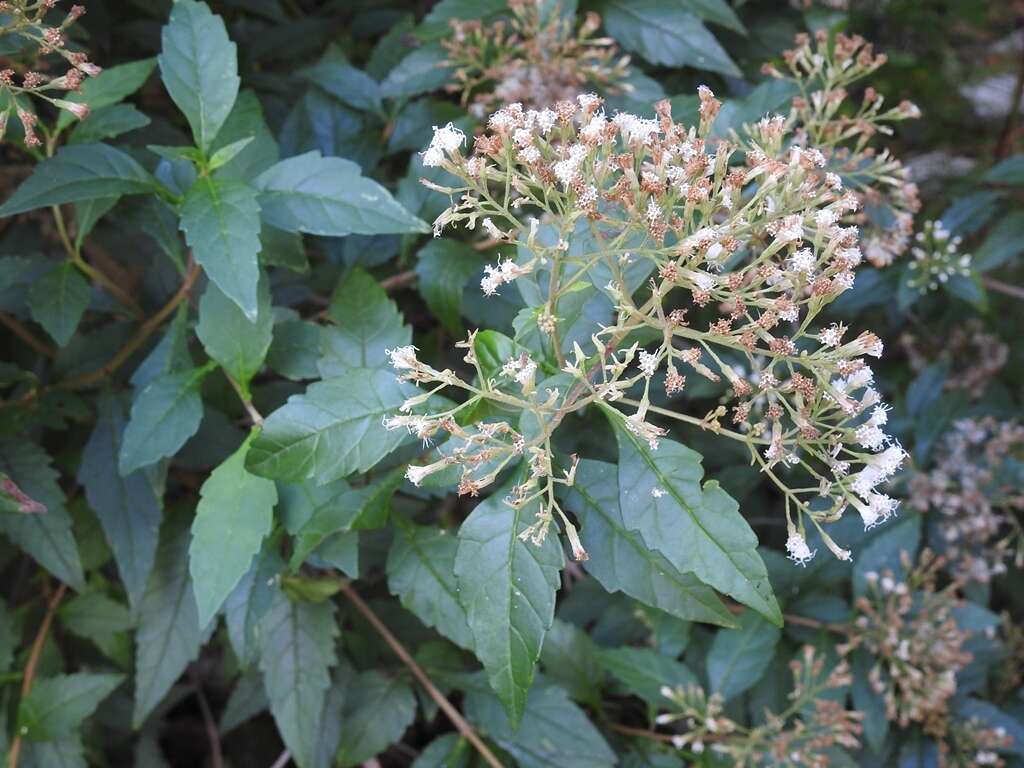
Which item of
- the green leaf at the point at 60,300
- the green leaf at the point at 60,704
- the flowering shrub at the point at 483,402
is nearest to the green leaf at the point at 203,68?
the flowering shrub at the point at 483,402

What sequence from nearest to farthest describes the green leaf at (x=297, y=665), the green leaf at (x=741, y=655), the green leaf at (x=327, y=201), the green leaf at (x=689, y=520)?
the green leaf at (x=689, y=520), the green leaf at (x=327, y=201), the green leaf at (x=297, y=665), the green leaf at (x=741, y=655)

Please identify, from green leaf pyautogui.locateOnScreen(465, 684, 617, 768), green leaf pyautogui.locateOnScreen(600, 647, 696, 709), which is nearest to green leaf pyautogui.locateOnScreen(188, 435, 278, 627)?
green leaf pyautogui.locateOnScreen(465, 684, 617, 768)

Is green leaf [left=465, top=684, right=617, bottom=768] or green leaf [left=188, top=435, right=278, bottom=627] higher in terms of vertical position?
green leaf [left=188, top=435, right=278, bottom=627]

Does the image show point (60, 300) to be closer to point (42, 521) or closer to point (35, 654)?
point (42, 521)

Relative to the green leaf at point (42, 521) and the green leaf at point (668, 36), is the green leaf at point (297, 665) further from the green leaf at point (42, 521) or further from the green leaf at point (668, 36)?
the green leaf at point (668, 36)

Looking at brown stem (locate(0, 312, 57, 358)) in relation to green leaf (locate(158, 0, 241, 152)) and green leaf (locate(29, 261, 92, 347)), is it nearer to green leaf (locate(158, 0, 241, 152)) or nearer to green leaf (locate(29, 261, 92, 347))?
green leaf (locate(29, 261, 92, 347))

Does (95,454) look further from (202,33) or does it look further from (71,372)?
(202,33)
